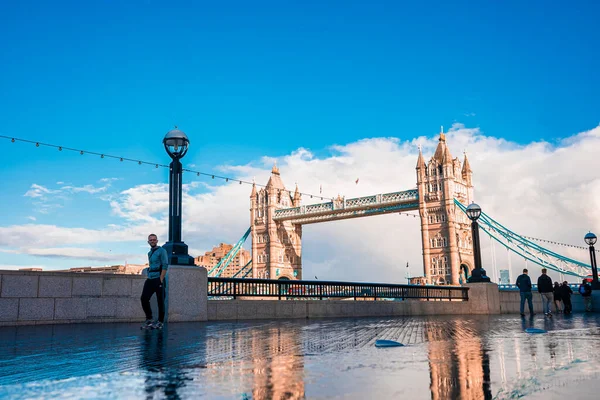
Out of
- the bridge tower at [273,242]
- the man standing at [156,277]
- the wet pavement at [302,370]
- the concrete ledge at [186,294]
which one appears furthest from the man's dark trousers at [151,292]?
the bridge tower at [273,242]

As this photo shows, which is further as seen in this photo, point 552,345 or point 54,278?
point 54,278

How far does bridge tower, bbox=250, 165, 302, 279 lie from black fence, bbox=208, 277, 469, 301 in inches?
2764

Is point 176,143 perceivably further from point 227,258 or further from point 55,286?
point 227,258

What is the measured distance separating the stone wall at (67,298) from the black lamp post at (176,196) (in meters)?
0.77

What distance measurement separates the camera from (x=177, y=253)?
9562 millimetres

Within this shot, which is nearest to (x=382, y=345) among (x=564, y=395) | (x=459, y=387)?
(x=459, y=387)

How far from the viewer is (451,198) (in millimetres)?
68688

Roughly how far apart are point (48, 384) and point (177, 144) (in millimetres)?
7301

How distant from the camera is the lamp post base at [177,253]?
9484 millimetres

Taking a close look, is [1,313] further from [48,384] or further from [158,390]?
[158,390]

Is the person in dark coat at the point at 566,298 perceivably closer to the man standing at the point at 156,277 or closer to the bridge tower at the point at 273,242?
the man standing at the point at 156,277

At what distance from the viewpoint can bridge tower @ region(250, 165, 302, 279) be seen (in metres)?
86.2

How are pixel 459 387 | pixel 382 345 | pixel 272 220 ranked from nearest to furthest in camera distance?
1. pixel 459 387
2. pixel 382 345
3. pixel 272 220

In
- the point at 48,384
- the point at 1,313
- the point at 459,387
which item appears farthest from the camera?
the point at 1,313
